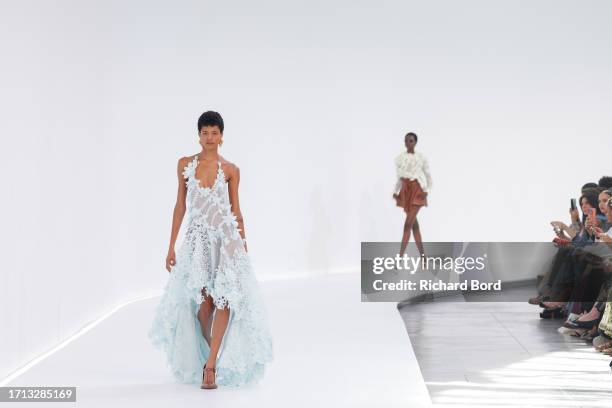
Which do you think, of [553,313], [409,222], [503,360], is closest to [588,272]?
[503,360]

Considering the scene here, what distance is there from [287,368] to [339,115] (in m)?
6.26

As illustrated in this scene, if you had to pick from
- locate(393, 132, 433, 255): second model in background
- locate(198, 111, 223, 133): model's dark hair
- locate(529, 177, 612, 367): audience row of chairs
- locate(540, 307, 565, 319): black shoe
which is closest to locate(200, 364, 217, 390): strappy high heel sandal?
locate(198, 111, 223, 133): model's dark hair

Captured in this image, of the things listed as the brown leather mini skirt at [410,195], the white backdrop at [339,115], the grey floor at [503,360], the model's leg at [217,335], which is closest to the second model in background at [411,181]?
the brown leather mini skirt at [410,195]

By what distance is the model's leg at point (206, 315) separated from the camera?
4555mm

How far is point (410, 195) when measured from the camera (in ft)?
32.3

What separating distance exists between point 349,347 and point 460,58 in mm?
6365

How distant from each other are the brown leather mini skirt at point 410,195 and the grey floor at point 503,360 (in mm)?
1997

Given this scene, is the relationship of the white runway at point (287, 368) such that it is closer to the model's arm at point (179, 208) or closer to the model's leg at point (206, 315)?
the model's leg at point (206, 315)

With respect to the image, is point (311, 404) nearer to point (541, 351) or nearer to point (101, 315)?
point (541, 351)

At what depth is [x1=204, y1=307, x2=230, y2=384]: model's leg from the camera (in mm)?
4441

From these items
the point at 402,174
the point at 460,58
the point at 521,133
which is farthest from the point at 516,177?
the point at 402,174

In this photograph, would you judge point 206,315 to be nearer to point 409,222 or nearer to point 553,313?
point 553,313

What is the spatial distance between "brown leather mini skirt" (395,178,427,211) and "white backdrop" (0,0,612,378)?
1.31m

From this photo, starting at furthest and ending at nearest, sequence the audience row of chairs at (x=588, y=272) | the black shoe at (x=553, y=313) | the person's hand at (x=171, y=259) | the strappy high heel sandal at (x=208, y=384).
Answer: the black shoe at (x=553, y=313)
the audience row of chairs at (x=588, y=272)
the person's hand at (x=171, y=259)
the strappy high heel sandal at (x=208, y=384)
